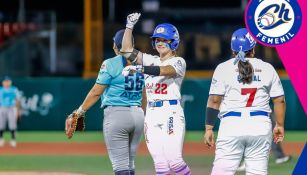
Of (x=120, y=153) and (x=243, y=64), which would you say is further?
(x=120, y=153)

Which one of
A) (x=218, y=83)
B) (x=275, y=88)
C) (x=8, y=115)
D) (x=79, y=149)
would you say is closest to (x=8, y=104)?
(x=8, y=115)

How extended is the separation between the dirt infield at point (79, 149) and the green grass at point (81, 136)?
1.41 meters

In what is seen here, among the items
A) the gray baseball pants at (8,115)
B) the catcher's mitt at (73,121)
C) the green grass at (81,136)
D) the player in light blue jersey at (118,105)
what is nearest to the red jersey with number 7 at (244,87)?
the player in light blue jersey at (118,105)

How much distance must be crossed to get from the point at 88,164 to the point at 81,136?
8.27 meters

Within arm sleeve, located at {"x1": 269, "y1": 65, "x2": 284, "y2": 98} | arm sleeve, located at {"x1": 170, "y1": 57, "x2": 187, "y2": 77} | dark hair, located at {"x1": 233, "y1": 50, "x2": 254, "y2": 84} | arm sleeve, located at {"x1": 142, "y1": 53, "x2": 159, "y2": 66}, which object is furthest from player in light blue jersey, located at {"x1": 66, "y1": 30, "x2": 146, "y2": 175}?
arm sleeve, located at {"x1": 269, "y1": 65, "x2": 284, "y2": 98}

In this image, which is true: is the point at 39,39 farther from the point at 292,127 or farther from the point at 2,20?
the point at 292,127

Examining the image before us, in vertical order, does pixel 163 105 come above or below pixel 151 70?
below

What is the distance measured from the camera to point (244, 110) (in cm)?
884

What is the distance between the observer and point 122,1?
33281 mm

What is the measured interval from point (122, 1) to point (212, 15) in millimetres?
4281

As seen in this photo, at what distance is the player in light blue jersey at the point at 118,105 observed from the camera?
32.7 feet

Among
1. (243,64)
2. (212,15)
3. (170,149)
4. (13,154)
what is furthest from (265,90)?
(212,15)

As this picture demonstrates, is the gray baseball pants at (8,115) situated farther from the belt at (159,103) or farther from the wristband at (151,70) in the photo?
the wristband at (151,70)

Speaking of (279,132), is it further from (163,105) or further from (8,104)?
(8,104)
